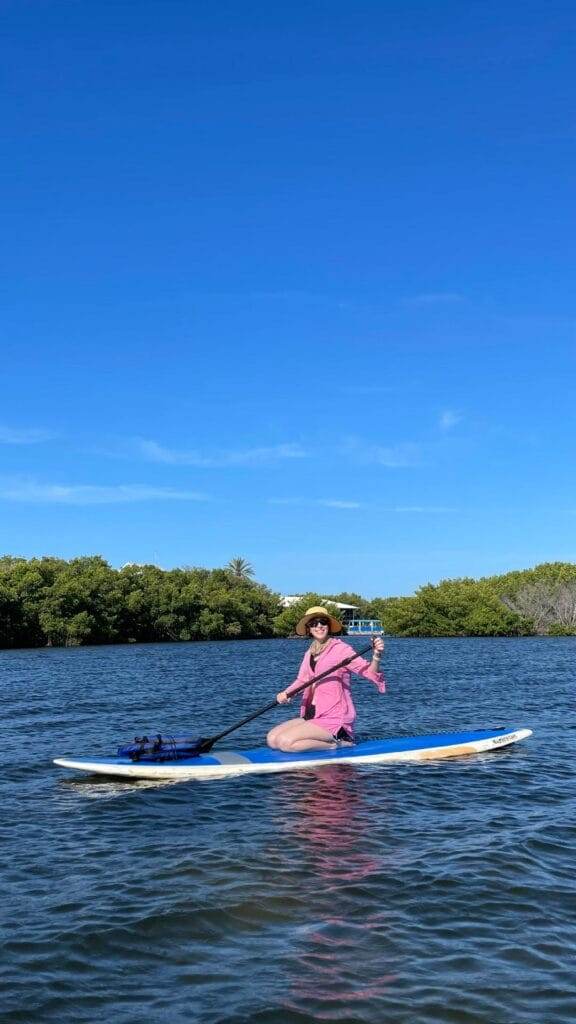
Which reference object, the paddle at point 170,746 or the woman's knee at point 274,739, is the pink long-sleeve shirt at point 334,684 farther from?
the woman's knee at point 274,739

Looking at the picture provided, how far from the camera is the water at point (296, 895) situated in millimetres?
5480

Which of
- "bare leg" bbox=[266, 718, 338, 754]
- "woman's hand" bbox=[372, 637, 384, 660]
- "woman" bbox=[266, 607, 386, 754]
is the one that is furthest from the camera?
"bare leg" bbox=[266, 718, 338, 754]

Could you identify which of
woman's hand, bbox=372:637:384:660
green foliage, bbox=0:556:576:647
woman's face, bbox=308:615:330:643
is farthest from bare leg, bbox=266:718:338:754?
green foliage, bbox=0:556:576:647

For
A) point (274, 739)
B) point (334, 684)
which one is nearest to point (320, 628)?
point (334, 684)

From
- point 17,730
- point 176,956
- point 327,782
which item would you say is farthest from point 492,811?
point 17,730

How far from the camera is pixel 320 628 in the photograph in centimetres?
1281

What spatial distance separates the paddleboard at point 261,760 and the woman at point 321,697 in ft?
0.66

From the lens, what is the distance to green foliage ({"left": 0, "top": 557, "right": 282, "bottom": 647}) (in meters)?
70.6

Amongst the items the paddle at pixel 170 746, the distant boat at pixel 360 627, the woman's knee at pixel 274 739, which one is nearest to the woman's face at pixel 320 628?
the paddle at pixel 170 746

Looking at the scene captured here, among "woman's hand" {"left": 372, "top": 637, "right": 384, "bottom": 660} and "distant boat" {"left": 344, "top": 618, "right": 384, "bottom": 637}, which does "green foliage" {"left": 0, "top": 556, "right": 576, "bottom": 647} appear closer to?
"distant boat" {"left": 344, "top": 618, "right": 384, "bottom": 637}

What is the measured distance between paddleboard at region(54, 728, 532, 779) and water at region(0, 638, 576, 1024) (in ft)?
0.84

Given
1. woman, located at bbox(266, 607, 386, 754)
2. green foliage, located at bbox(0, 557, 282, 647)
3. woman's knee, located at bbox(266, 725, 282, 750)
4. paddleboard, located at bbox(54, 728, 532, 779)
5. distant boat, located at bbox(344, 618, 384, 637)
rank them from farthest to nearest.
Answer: distant boat, located at bbox(344, 618, 384, 637) < green foliage, located at bbox(0, 557, 282, 647) < woman's knee, located at bbox(266, 725, 282, 750) < woman, located at bbox(266, 607, 386, 754) < paddleboard, located at bbox(54, 728, 532, 779)

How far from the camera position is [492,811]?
10.4m

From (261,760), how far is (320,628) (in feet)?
7.36
